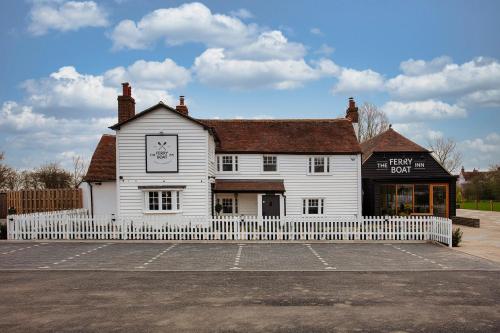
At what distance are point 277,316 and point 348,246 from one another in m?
11.8

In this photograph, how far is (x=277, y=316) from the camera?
31.4 ft

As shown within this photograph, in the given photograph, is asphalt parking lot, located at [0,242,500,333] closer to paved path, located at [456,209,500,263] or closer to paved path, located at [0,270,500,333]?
paved path, located at [0,270,500,333]

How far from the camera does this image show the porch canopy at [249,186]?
93.2ft

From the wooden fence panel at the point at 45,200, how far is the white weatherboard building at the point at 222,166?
1.67 meters

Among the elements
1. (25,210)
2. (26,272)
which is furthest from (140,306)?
(25,210)

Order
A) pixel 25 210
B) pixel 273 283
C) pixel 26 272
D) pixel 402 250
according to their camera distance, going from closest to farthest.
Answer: pixel 273 283, pixel 26 272, pixel 402 250, pixel 25 210

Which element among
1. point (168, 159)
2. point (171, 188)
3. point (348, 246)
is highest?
point (168, 159)

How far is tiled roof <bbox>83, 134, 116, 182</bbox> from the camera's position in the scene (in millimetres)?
29516

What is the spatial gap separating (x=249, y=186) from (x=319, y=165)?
5173mm

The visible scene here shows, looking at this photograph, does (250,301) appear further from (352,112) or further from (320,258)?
(352,112)

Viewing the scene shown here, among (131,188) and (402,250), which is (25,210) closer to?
(131,188)

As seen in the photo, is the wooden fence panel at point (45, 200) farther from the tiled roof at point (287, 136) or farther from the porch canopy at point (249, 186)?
the porch canopy at point (249, 186)

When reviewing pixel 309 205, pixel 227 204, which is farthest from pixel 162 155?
pixel 309 205

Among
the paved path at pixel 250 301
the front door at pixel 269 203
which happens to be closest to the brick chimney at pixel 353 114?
the front door at pixel 269 203
